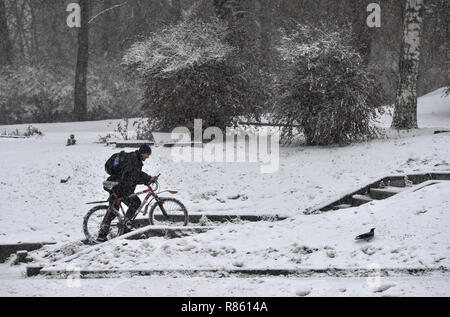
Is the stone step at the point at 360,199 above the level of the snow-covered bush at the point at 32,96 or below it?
below

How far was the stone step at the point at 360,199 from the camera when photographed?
34.9ft

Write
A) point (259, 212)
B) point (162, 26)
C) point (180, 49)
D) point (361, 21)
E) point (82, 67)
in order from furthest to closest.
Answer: point (82, 67)
point (361, 21)
point (162, 26)
point (180, 49)
point (259, 212)

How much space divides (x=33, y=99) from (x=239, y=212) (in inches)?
704

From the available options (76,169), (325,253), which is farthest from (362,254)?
(76,169)

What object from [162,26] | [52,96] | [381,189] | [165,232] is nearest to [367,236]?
[381,189]

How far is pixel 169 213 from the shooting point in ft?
32.7

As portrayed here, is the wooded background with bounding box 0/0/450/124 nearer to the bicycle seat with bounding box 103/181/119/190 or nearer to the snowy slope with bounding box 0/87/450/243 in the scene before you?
the snowy slope with bounding box 0/87/450/243

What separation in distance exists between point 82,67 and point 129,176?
15607 mm

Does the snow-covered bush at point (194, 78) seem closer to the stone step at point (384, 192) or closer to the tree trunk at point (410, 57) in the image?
the tree trunk at point (410, 57)

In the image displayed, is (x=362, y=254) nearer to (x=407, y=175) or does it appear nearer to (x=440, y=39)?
(x=407, y=175)

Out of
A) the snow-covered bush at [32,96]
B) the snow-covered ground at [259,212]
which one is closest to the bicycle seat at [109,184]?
the snow-covered ground at [259,212]

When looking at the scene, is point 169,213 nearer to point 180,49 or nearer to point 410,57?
point 180,49

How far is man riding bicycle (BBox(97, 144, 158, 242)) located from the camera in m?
9.36

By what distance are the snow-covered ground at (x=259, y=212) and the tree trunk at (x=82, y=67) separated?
6498 mm
